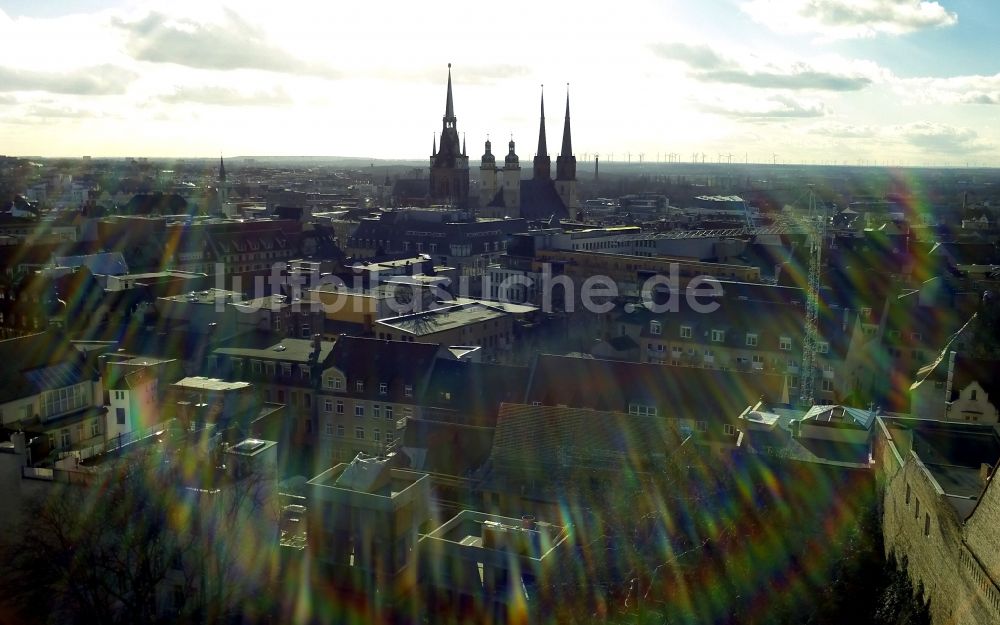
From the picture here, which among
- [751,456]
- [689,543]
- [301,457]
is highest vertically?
[751,456]

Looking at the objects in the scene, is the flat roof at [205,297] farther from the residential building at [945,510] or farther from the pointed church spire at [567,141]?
the pointed church spire at [567,141]

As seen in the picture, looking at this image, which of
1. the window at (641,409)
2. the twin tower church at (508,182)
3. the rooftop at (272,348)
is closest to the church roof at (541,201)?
the twin tower church at (508,182)

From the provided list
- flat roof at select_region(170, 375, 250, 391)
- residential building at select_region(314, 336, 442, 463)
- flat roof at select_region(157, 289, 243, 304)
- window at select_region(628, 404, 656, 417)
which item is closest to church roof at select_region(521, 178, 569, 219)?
flat roof at select_region(157, 289, 243, 304)

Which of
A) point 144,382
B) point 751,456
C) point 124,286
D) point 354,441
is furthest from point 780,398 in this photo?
point 124,286

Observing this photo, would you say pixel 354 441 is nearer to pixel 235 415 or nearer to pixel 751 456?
pixel 235 415

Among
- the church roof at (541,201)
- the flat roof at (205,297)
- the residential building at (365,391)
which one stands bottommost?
the residential building at (365,391)

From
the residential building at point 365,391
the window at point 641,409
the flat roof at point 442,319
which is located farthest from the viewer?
the flat roof at point 442,319

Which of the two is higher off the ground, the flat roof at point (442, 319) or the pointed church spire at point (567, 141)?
the pointed church spire at point (567, 141)
